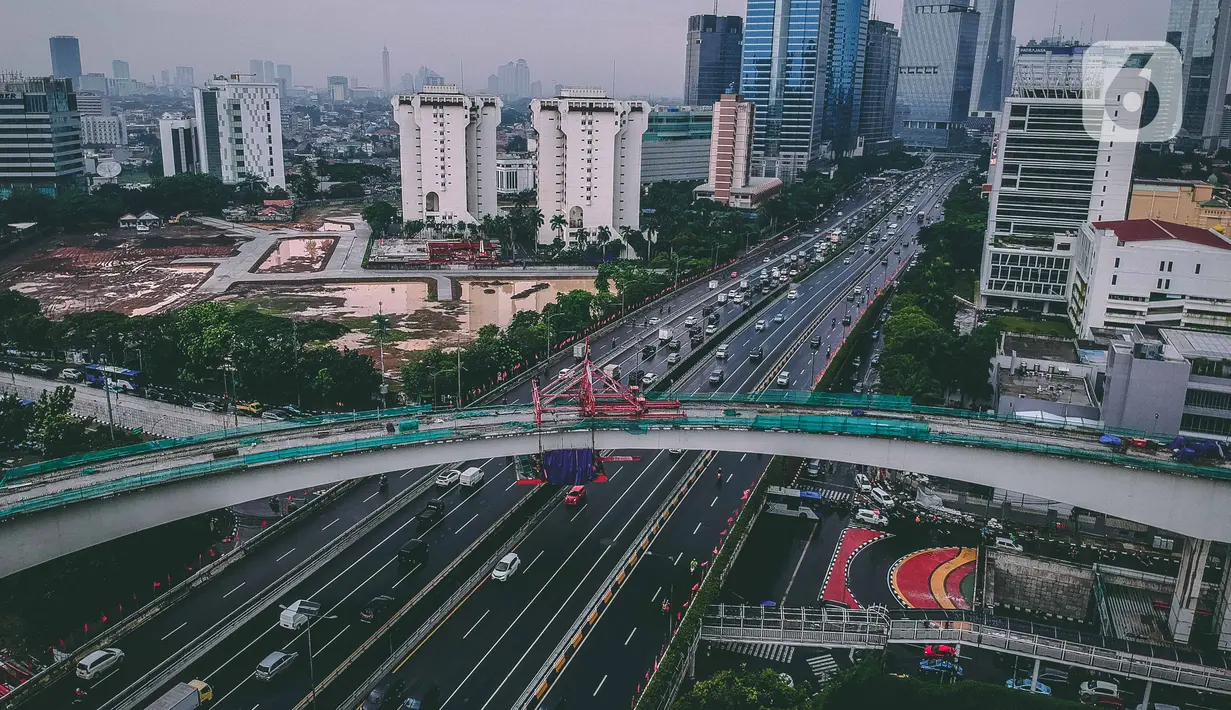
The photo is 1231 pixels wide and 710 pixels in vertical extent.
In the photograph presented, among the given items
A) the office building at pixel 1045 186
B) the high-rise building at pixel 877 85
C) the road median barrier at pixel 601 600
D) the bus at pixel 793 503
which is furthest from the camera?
the high-rise building at pixel 877 85

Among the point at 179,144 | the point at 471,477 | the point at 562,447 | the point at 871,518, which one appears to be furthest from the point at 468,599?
the point at 179,144

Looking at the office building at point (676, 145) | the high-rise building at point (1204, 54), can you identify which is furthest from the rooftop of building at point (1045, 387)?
the high-rise building at point (1204, 54)

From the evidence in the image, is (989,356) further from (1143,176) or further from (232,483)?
(1143,176)

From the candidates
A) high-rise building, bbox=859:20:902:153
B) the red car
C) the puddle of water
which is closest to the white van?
the red car

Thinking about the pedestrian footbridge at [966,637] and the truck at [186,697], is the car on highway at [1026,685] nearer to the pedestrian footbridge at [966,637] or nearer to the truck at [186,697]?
the pedestrian footbridge at [966,637]

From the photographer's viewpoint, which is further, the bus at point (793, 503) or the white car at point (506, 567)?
the bus at point (793, 503)

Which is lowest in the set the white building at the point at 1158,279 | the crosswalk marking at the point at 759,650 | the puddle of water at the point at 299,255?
the crosswalk marking at the point at 759,650

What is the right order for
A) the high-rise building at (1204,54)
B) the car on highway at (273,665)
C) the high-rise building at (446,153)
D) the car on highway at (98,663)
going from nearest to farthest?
the car on highway at (98,663) < the car on highway at (273,665) < the high-rise building at (446,153) < the high-rise building at (1204,54)

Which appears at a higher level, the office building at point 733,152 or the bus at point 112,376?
the office building at point 733,152

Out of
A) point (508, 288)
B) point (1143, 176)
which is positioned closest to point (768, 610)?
point (508, 288)
